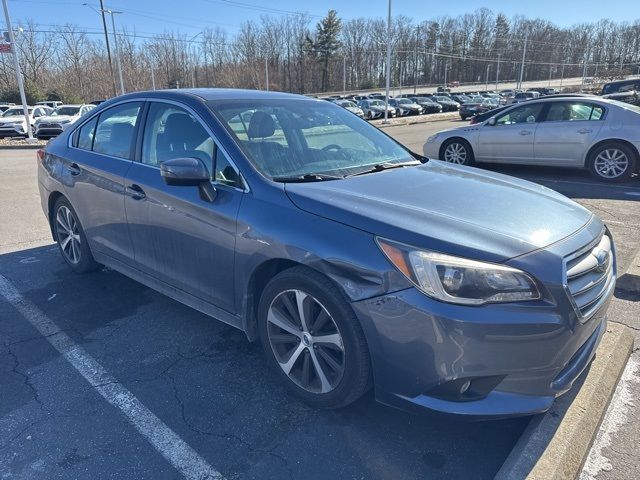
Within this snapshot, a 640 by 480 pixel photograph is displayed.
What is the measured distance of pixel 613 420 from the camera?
257 cm

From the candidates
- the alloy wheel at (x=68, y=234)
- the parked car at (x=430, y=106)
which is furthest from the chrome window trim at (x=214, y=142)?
the parked car at (x=430, y=106)

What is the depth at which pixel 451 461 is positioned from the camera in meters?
2.28

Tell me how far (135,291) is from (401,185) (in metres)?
2.70

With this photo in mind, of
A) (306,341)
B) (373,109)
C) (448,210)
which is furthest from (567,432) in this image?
(373,109)

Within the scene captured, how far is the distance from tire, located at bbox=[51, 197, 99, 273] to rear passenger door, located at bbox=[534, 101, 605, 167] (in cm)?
833

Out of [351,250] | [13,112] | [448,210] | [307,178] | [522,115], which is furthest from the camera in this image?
[13,112]

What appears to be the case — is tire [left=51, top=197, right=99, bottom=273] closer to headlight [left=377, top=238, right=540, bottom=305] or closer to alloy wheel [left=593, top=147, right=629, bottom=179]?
headlight [left=377, top=238, right=540, bottom=305]

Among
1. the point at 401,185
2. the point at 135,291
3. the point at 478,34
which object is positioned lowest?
the point at 135,291

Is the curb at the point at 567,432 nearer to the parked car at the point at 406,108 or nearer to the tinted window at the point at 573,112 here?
the tinted window at the point at 573,112

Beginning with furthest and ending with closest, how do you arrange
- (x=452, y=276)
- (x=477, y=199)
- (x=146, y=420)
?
(x=477, y=199)
(x=146, y=420)
(x=452, y=276)

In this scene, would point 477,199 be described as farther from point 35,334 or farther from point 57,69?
point 57,69

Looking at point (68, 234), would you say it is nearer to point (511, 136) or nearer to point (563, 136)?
point (511, 136)

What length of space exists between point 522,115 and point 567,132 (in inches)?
39.4

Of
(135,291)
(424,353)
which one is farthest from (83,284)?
(424,353)
